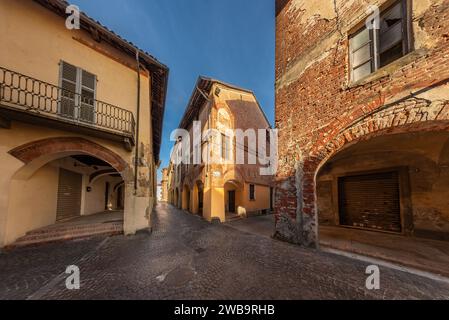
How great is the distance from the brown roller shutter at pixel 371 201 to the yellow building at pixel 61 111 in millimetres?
8765

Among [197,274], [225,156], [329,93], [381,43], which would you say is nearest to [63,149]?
[197,274]

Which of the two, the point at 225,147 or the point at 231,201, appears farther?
the point at 231,201

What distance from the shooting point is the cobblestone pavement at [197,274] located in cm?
276

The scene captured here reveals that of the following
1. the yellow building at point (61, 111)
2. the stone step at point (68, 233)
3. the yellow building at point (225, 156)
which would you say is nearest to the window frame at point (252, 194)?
the yellow building at point (225, 156)

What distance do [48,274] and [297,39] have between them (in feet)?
30.9

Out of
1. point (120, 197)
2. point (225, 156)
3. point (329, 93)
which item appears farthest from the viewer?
point (120, 197)

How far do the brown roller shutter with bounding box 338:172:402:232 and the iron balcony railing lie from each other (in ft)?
31.1

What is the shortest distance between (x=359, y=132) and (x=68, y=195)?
Answer: 11.5 meters

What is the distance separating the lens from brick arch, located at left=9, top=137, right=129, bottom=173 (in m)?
4.68

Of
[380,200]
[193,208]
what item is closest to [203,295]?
[380,200]

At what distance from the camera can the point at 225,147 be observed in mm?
10500

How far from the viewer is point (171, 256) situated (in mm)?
4422

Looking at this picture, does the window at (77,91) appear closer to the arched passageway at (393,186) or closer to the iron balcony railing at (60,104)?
the iron balcony railing at (60,104)

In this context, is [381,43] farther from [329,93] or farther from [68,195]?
[68,195]
